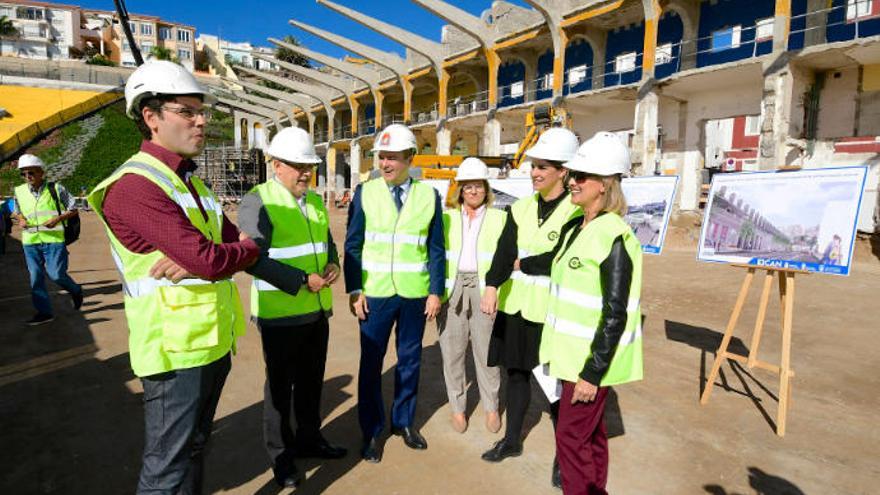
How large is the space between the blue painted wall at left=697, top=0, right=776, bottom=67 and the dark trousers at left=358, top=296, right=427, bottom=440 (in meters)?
16.3

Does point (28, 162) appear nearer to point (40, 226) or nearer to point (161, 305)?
point (40, 226)

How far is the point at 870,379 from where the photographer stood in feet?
13.6

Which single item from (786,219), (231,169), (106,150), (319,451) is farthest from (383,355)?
(231,169)

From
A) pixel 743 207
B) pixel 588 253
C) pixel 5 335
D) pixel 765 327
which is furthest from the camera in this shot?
pixel 765 327

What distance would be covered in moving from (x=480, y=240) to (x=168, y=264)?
2162 millimetres

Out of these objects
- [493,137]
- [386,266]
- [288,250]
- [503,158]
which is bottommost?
[386,266]

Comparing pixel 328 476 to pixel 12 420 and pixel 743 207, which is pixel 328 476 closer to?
pixel 12 420

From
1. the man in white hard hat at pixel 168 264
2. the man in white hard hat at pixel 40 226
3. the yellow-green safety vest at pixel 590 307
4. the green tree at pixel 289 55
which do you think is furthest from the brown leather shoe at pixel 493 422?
the green tree at pixel 289 55

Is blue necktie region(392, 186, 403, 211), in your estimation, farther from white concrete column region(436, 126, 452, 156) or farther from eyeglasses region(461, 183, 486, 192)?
white concrete column region(436, 126, 452, 156)

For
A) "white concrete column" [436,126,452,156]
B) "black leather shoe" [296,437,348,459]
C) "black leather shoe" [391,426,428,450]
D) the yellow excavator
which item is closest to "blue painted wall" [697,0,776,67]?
the yellow excavator

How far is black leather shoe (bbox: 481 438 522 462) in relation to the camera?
2.81m

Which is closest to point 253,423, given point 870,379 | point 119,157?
point 870,379

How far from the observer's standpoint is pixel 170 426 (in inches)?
64.2

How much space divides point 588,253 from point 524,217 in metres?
0.98
